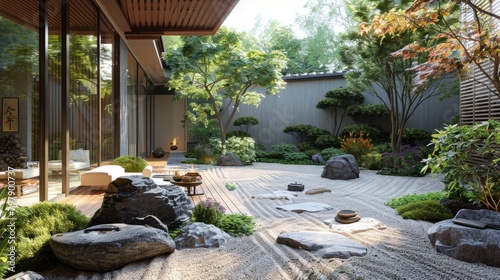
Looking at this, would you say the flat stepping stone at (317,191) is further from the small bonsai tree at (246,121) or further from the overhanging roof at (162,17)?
the small bonsai tree at (246,121)

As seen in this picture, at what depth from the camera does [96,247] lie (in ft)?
9.95

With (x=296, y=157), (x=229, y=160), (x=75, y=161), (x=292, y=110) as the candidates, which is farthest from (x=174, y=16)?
(x=292, y=110)

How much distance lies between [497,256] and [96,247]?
327cm

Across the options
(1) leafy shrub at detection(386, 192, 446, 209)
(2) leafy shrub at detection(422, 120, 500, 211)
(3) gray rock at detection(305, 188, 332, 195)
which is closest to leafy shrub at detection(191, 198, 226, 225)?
(2) leafy shrub at detection(422, 120, 500, 211)

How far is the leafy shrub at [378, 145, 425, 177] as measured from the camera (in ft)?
33.6

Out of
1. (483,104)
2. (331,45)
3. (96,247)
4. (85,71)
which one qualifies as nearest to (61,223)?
(96,247)

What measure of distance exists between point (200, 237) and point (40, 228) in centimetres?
138

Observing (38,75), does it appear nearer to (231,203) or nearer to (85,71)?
(85,71)

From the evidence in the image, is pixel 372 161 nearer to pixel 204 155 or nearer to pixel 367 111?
pixel 367 111

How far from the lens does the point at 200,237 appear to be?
379cm

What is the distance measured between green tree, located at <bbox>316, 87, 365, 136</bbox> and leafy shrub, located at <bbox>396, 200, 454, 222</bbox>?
404 inches

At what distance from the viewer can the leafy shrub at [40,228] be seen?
3059mm

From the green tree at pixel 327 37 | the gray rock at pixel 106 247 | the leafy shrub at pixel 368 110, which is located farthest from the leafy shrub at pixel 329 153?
the green tree at pixel 327 37

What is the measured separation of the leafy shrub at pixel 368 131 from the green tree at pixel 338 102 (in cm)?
106
